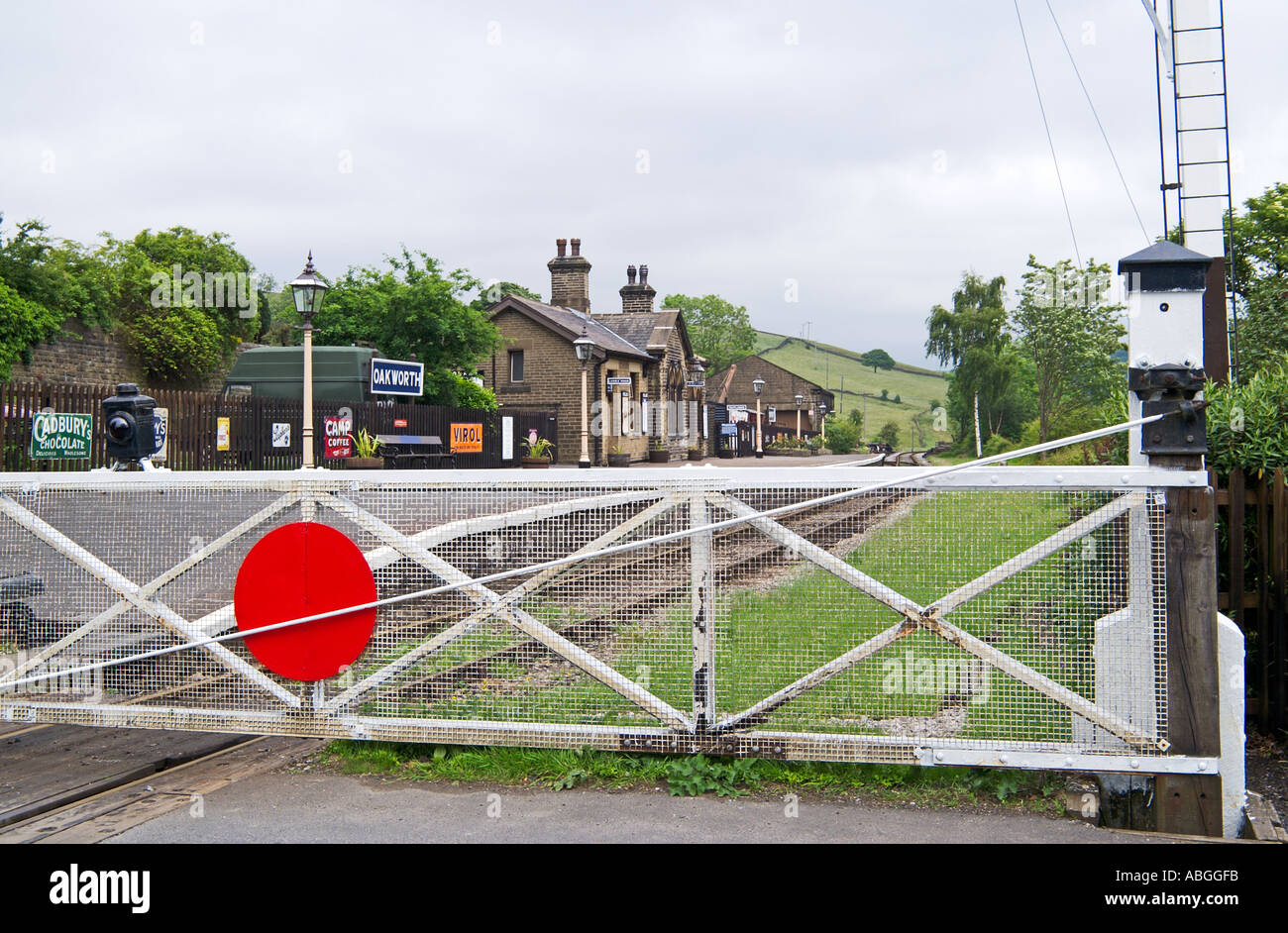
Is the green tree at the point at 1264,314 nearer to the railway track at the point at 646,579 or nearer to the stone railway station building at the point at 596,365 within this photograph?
the stone railway station building at the point at 596,365

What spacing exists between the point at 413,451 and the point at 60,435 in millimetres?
11390

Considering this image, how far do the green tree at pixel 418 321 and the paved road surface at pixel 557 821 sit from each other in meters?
28.8

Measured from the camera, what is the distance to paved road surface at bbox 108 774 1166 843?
4332 millimetres

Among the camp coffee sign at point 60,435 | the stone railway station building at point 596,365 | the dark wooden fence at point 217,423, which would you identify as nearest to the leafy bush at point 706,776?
the camp coffee sign at point 60,435

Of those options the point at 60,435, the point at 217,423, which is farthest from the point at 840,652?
the point at 217,423

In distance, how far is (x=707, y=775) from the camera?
4.95 meters

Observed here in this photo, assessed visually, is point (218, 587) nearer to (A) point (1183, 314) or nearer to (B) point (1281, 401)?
(A) point (1183, 314)

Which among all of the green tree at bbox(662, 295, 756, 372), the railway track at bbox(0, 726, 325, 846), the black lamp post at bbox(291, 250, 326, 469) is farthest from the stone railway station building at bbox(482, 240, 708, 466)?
the green tree at bbox(662, 295, 756, 372)

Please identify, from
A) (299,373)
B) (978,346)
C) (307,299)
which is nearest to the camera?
(307,299)

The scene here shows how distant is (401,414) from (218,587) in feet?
64.5

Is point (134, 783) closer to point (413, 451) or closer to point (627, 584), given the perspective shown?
point (627, 584)

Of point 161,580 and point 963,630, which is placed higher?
point 161,580

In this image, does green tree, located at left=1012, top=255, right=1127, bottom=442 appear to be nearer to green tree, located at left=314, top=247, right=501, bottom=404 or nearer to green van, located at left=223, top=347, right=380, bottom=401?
green tree, located at left=314, top=247, right=501, bottom=404

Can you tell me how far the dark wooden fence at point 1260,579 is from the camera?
5.65 m
